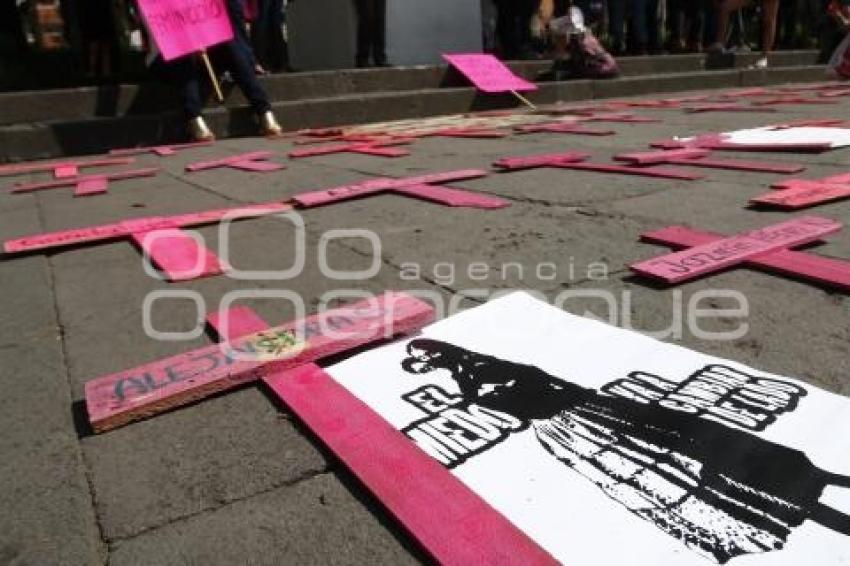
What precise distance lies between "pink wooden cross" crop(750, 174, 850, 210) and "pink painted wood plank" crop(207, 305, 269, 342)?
1.86 m

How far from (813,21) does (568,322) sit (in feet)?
46.6

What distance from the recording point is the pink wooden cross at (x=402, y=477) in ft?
3.10

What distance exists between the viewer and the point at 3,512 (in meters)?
1.12

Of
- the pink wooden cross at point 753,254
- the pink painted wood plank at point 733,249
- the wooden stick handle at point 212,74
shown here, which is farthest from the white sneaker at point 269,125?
the pink painted wood plank at point 733,249

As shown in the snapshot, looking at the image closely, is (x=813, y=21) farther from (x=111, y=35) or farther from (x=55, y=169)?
(x=55, y=169)

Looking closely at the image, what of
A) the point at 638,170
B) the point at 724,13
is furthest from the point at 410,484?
the point at 724,13

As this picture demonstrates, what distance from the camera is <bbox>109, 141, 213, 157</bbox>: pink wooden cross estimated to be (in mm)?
5781

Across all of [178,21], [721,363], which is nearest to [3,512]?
[721,363]

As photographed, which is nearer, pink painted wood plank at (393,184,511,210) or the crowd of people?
pink painted wood plank at (393,184,511,210)

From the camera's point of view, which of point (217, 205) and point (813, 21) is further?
point (813, 21)

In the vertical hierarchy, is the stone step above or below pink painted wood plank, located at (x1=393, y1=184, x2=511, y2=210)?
above

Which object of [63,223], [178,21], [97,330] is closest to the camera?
[97,330]

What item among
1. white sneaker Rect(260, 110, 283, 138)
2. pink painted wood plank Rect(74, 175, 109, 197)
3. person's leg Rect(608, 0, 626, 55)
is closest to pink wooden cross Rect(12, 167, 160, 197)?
pink painted wood plank Rect(74, 175, 109, 197)

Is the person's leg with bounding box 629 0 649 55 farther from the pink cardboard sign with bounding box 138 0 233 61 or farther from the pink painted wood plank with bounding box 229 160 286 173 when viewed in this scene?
the pink painted wood plank with bounding box 229 160 286 173
